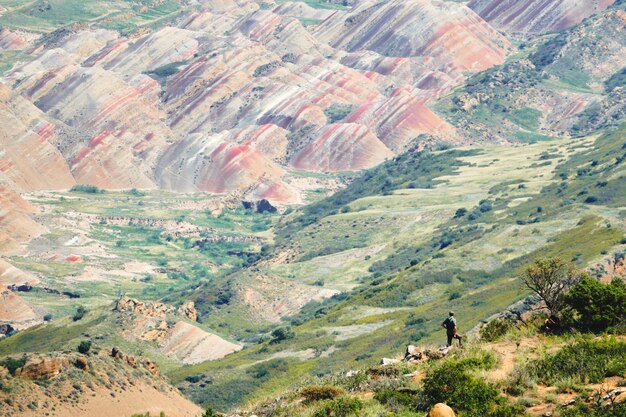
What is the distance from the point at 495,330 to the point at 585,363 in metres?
9.10

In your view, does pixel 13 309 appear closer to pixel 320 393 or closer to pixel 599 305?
pixel 320 393

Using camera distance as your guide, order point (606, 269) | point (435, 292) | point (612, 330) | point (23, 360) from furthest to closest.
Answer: point (435, 292) < point (606, 269) < point (23, 360) < point (612, 330)

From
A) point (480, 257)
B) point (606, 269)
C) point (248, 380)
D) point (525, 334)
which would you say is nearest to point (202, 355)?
point (248, 380)

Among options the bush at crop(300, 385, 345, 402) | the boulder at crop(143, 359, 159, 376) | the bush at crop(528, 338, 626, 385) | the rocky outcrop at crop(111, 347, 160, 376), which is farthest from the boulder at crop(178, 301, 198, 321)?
the bush at crop(528, 338, 626, 385)

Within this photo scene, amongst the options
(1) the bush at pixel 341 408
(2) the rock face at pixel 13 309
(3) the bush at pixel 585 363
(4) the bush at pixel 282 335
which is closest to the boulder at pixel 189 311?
(4) the bush at pixel 282 335

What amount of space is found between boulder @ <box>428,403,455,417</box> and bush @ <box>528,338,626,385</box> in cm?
456

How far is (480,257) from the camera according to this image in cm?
16962

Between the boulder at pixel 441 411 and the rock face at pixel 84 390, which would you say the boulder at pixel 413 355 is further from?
the rock face at pixel 84 390

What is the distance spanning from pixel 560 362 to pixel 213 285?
166m

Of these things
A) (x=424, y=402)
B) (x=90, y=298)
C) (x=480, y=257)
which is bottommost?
(x=90, y=298)

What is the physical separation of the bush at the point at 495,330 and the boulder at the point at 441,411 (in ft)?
36.2

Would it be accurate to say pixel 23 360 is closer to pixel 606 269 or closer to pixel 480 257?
pixel 606 269

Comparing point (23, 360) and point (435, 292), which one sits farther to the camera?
point (435, 292)

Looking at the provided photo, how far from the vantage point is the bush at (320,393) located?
4144 centimetres
